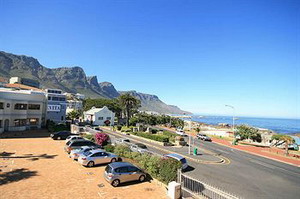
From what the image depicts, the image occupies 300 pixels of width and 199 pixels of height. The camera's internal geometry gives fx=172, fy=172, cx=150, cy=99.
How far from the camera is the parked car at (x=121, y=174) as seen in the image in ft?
47.9

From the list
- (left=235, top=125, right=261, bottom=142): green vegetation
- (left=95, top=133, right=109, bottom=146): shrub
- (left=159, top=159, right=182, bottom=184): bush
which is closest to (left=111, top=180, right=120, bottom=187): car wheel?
(left=159, top=159, right=182, bottom=184): bush

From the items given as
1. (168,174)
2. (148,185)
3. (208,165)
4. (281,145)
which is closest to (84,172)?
(148,185)

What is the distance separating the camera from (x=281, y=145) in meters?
50.5

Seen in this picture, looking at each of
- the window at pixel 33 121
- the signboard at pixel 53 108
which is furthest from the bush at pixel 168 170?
the signboard at pixel 53 108

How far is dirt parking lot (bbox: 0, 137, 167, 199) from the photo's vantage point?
42.0 feet

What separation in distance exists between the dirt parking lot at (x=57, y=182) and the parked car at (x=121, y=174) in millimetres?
494

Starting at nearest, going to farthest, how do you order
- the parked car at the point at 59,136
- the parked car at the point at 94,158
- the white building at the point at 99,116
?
1. the parked car at the point at 94,158
2. the parked car at the point at 59,136
3. the white building at the point at 99,116

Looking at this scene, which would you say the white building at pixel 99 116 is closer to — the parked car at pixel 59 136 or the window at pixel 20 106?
the window at pixel 20 106

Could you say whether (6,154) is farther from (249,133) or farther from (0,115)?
(249,133)

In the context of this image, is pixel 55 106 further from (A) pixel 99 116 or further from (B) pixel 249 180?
(B) pixel 249 180

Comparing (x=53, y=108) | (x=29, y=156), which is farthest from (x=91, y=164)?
(x=53, y=108)

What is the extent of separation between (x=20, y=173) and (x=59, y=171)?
3304 mm

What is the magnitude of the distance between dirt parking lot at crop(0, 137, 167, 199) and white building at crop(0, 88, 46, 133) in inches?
861

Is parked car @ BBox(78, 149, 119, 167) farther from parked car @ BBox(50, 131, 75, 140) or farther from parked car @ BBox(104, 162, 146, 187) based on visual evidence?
parked car @ BBox(50, 131, 75, 140)
